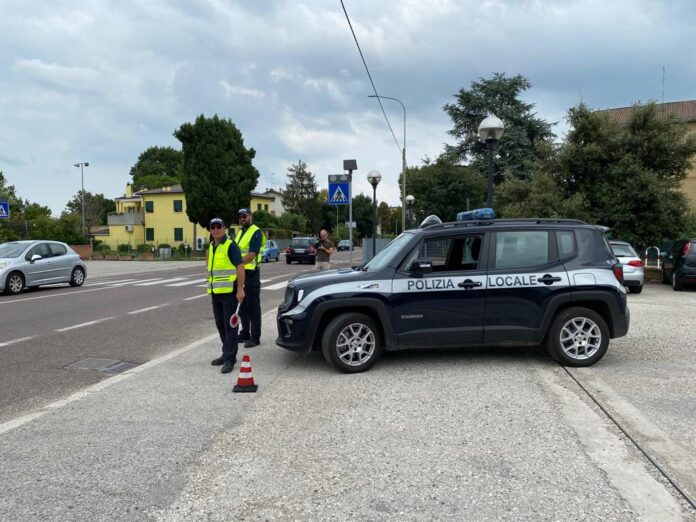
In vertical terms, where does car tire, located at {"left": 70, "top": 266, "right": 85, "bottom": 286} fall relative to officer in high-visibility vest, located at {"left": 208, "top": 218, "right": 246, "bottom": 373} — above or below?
below

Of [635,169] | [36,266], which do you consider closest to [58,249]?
[36,266]

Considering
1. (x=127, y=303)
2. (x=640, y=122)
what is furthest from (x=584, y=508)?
(x=640, y=122)

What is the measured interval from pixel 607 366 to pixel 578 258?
1.32 m

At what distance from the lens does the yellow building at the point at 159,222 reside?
6031 cm

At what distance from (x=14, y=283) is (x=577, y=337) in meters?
14.4

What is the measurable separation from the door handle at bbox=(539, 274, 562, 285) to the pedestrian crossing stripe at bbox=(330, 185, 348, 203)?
24.5 ft

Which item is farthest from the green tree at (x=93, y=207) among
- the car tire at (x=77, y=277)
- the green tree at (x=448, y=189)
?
the car tire at (x=77, y=277)

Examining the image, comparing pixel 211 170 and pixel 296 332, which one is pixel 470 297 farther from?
pixel 211 170

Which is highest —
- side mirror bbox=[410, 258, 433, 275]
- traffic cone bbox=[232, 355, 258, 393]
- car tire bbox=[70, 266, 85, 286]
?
side mirror bbox=[410, 258, 433, 275]

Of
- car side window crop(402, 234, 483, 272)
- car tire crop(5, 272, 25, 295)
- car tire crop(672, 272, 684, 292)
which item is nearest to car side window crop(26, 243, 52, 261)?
car tire crop(5, 272, 25, 295)

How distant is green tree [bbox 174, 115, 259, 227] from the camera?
45.7 metres

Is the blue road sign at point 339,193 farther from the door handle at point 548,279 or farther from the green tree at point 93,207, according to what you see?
the green tree at point 93,207

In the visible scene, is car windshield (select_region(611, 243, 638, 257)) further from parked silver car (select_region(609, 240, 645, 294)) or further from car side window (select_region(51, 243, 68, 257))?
car side window (select_region(51, 243, 68, 257))

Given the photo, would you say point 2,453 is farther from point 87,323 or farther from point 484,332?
point 87,323
